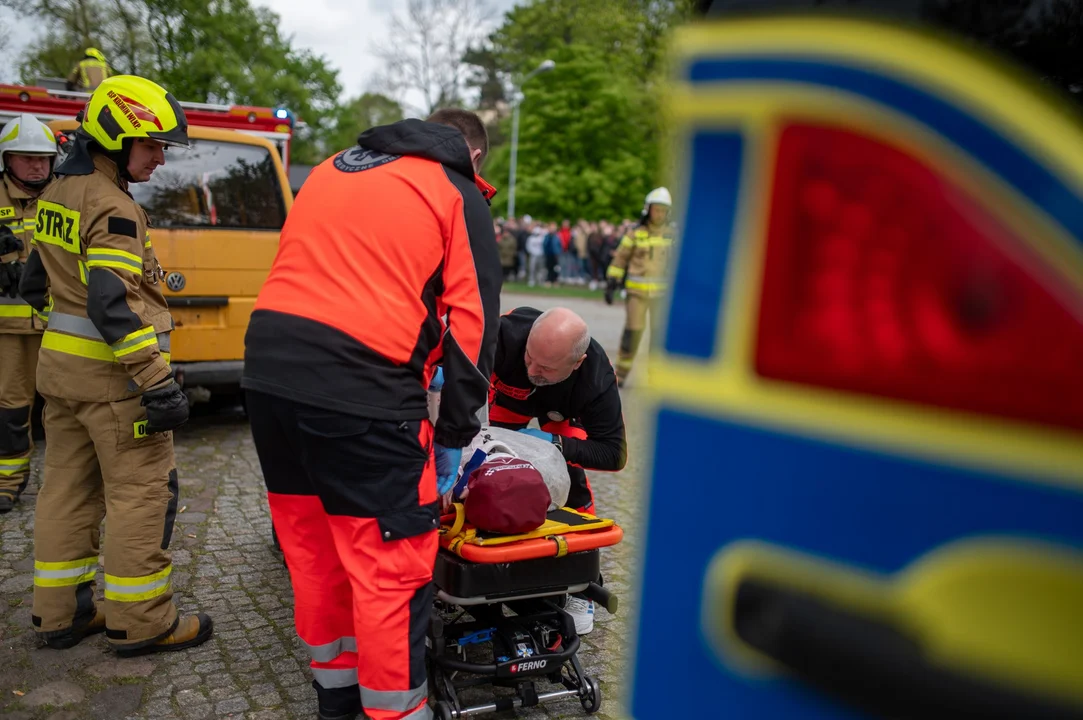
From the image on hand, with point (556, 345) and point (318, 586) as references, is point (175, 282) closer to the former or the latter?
point (556, 345)

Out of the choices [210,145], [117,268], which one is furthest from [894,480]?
[210,145]

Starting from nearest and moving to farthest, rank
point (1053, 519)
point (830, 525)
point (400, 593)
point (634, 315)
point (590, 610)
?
point (1053, 519) → point (830, 525) → point (400, 593) → point (590, 610) → point (634, 315)

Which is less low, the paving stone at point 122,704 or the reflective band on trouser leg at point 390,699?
the reflective band on trouser leg at point 390,699

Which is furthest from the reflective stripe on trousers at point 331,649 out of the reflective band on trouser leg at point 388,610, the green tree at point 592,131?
the green tree at point 592,131

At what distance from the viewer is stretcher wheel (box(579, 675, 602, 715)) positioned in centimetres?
306

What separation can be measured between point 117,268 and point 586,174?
1300 inches

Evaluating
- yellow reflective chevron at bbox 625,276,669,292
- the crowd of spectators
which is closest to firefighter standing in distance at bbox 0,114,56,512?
yellow reflective chevron at bbox 625,276,669,292

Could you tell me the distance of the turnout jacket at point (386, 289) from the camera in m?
2.53

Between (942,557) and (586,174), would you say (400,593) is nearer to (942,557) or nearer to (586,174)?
(942,557)

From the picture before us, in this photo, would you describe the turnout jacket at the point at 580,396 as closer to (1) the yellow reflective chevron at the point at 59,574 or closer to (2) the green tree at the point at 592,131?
(1) the yellow reflective chevron at the point at 59,574

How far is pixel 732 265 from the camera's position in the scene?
1.02 metres

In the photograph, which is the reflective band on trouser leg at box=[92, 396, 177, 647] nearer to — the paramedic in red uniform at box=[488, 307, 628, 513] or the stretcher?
the stretcher

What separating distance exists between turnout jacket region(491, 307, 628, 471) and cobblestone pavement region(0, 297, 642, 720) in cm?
52

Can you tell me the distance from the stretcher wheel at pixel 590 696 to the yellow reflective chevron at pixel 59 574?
195 cm
